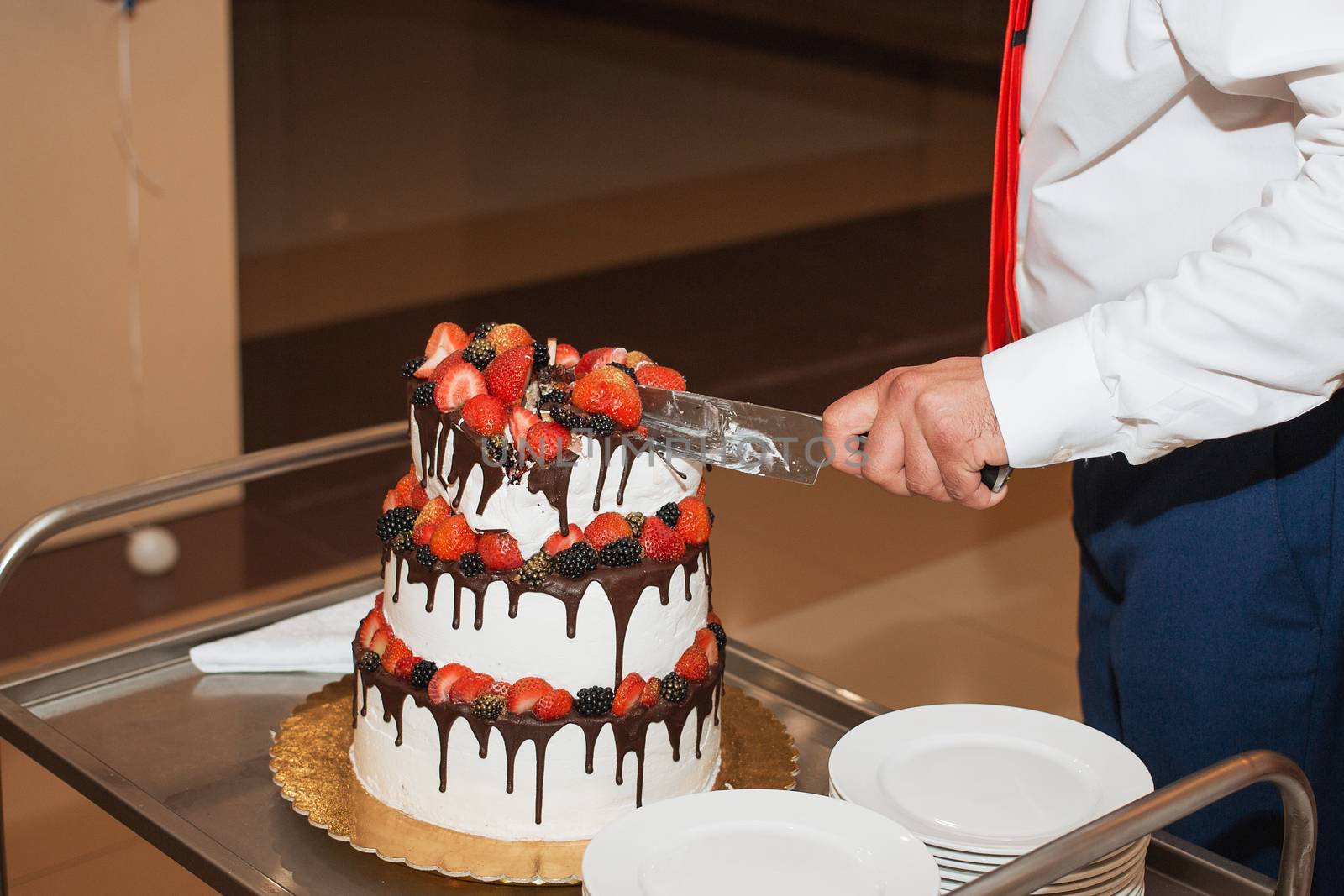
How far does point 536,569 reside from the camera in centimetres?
138

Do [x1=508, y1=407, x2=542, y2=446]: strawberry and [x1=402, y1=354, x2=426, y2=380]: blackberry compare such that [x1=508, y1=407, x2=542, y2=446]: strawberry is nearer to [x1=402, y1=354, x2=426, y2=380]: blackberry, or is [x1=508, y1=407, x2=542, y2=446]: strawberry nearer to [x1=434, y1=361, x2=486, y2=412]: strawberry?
[x1=434, y1=361, x2=486, y2=412]: strawberry

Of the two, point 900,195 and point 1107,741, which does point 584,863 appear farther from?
point 900,195

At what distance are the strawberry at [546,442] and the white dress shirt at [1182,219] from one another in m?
0.36

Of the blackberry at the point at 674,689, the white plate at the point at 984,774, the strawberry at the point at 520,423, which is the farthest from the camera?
the blackberry at the point at 674,689

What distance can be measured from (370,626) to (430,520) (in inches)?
6.3

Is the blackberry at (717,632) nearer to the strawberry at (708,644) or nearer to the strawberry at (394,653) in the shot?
the strawberry at (708,644)

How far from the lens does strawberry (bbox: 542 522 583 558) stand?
140 centimetres

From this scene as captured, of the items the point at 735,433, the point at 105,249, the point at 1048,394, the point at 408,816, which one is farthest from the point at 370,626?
the point at 105,249

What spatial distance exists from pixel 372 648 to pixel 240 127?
509 centimetres

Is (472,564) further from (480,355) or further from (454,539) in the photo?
(480,355)

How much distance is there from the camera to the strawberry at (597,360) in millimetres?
1487

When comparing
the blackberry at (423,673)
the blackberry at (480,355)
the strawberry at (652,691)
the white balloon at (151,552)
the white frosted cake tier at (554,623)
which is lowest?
the white balloon at (151,552)

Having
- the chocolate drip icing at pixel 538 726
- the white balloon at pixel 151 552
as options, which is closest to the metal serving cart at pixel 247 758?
the chocolate drip icing at pixel 538 726

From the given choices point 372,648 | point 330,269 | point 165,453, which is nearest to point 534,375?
point 372,648
